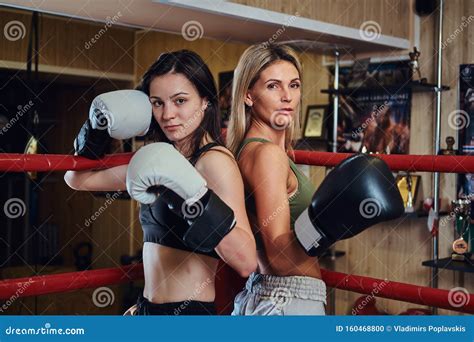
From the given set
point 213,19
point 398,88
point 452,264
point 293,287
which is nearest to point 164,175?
point 293,287

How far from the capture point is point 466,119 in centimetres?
330

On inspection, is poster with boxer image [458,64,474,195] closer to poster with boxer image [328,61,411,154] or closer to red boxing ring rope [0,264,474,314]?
poster with boxer image [328,61,411,154]

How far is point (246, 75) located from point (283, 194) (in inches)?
12.3

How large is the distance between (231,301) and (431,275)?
1.99m

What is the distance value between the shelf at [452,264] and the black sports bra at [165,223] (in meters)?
1.95

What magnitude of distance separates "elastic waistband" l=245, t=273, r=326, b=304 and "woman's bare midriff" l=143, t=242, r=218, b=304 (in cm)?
13

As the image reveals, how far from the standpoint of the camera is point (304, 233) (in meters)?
1.27

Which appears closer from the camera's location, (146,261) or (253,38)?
(146,261)

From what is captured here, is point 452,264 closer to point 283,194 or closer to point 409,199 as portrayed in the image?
point 409,199

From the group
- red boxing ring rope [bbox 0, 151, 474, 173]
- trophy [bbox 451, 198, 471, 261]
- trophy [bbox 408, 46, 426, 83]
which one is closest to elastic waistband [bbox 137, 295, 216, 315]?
red boxing ring rope [bbox 0, 151, 474, 173]
